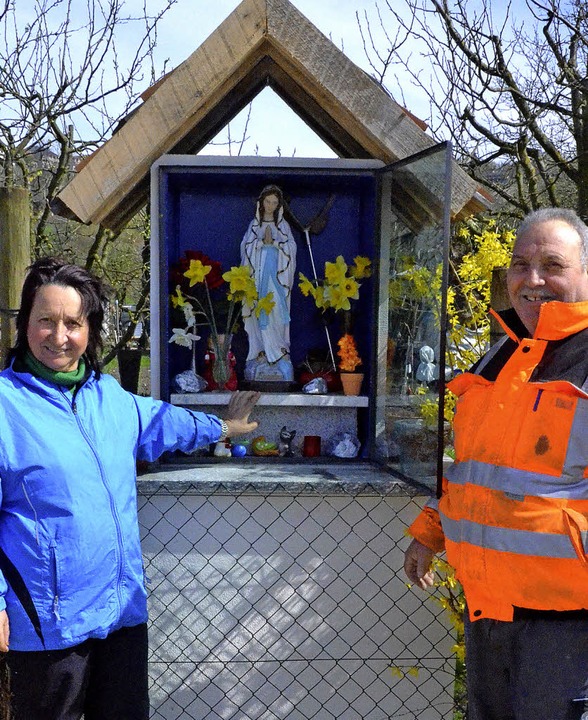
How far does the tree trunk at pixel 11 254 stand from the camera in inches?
131

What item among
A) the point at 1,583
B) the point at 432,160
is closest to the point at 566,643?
the point at 1,583

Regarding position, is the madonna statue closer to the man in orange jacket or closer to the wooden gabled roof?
the wooden gabled roof

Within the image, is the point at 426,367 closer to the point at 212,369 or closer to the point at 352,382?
the point at 352,382

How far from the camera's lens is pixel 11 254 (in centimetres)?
335

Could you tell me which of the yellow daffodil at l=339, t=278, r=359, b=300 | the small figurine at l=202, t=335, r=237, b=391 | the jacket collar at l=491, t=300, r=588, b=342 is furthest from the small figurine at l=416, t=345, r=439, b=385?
the small figurine at l=202, t=335, r=237, b=391

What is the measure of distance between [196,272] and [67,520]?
189 cm

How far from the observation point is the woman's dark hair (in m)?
2.61

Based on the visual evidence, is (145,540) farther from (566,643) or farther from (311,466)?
(566,643)

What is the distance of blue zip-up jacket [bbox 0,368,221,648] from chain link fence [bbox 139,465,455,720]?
3.13ft

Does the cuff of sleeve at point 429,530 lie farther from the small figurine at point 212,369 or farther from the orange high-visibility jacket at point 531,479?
the small figurine at point 212,369

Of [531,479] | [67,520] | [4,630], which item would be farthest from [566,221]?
[4,630]

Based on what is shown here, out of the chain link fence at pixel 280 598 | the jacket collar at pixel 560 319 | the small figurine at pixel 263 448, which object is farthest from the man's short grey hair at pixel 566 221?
the small figurine at pixel 263 448

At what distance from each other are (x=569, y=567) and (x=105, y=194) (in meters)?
2.33

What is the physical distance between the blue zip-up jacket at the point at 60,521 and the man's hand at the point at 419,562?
908 mm
